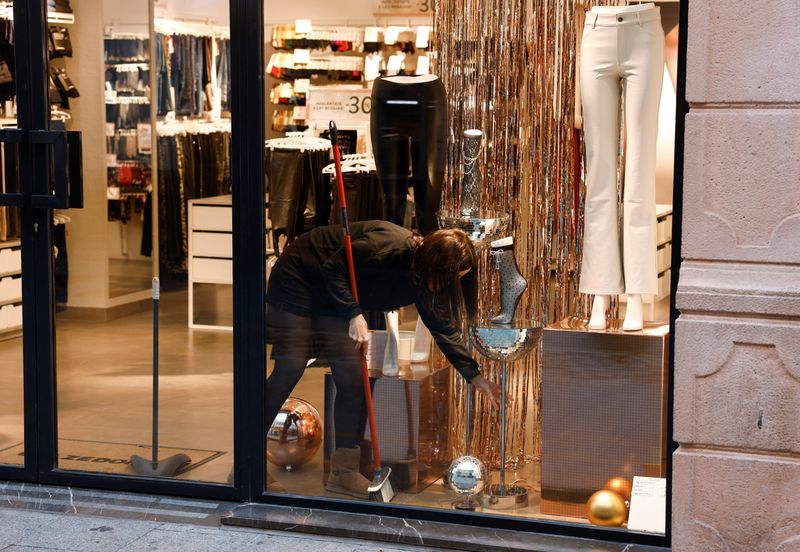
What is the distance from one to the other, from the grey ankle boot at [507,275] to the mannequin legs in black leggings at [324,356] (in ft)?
1.78

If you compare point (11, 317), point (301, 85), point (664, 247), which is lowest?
point (11, 317)

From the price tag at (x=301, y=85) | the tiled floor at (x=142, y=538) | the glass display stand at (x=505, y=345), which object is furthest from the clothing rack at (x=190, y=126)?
the tiled floor at (x=142, y=538)

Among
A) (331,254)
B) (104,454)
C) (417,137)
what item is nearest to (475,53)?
(417,137)

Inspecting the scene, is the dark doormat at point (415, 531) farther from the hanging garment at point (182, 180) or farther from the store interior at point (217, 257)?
the hanging garment at point (182, 180)

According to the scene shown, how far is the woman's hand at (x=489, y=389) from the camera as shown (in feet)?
15.2

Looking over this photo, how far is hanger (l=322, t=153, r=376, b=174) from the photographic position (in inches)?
177

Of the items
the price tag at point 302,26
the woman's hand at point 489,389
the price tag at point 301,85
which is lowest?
the woman's hand at point 489,389

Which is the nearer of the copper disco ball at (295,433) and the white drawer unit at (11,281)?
the copper disco ball at (295,433)

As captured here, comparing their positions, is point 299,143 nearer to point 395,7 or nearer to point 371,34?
point 371,34

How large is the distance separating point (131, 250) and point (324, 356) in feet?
2.79

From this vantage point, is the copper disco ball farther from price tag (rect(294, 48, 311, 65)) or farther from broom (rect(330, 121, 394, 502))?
price tag (rect(294, 48, 311, 65))

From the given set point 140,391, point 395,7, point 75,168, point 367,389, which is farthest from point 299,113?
point 140,391

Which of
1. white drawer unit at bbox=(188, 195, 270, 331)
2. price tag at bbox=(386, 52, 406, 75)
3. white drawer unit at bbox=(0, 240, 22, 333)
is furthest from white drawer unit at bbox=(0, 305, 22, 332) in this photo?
price tag at bbox=(386, 52, 406, 75)

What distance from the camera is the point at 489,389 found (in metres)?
4.63
